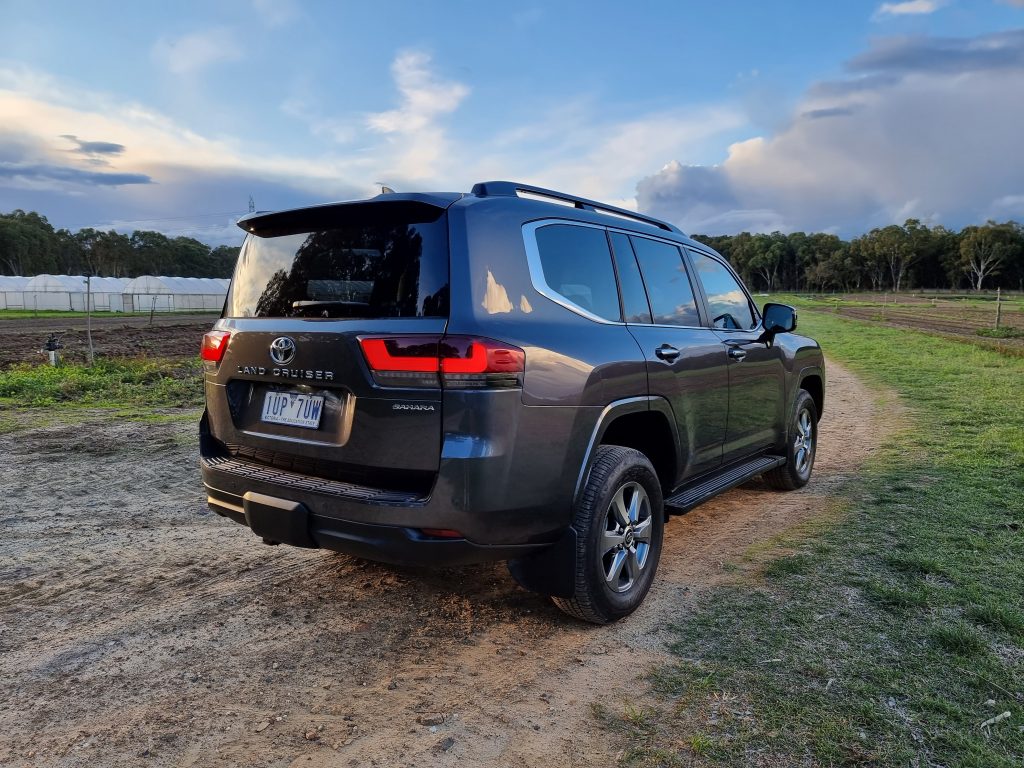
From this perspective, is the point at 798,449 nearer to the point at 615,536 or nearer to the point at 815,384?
the point at 815,384

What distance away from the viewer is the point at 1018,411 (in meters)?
8.77

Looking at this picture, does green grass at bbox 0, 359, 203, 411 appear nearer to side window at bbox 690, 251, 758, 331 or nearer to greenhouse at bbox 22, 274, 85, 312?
side window at bbox 690, 251, 758, 331

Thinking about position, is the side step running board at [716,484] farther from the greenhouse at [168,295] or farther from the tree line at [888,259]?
the tree line at [888,259]

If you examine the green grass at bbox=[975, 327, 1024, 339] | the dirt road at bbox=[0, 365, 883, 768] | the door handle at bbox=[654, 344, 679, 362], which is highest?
the door handle at bbox=[654, 344, 679, 362]

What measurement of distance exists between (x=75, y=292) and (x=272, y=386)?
65.3m

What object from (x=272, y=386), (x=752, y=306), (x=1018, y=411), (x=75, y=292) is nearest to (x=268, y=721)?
(x=272, y=386)

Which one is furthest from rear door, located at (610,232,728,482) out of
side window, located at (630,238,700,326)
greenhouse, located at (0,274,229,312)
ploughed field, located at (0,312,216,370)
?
greenhouse, located at (0,274,229,312)

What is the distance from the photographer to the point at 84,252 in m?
106

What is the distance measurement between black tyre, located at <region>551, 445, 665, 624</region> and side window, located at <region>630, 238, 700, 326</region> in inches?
38.2

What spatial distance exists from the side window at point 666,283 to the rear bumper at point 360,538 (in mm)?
1674

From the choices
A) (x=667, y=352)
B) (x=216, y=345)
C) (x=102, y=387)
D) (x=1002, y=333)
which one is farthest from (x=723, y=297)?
(x=1002, y=333)

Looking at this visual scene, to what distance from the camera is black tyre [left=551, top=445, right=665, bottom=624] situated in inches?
121

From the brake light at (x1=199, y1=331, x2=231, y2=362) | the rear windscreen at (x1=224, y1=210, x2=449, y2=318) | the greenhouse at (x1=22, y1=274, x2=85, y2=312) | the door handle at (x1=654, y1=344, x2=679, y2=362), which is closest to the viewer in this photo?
the rear windscreen at (x1=224, y1=210, x2=449, y2=318)

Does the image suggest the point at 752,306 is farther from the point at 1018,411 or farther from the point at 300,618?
the point at 1018,411
